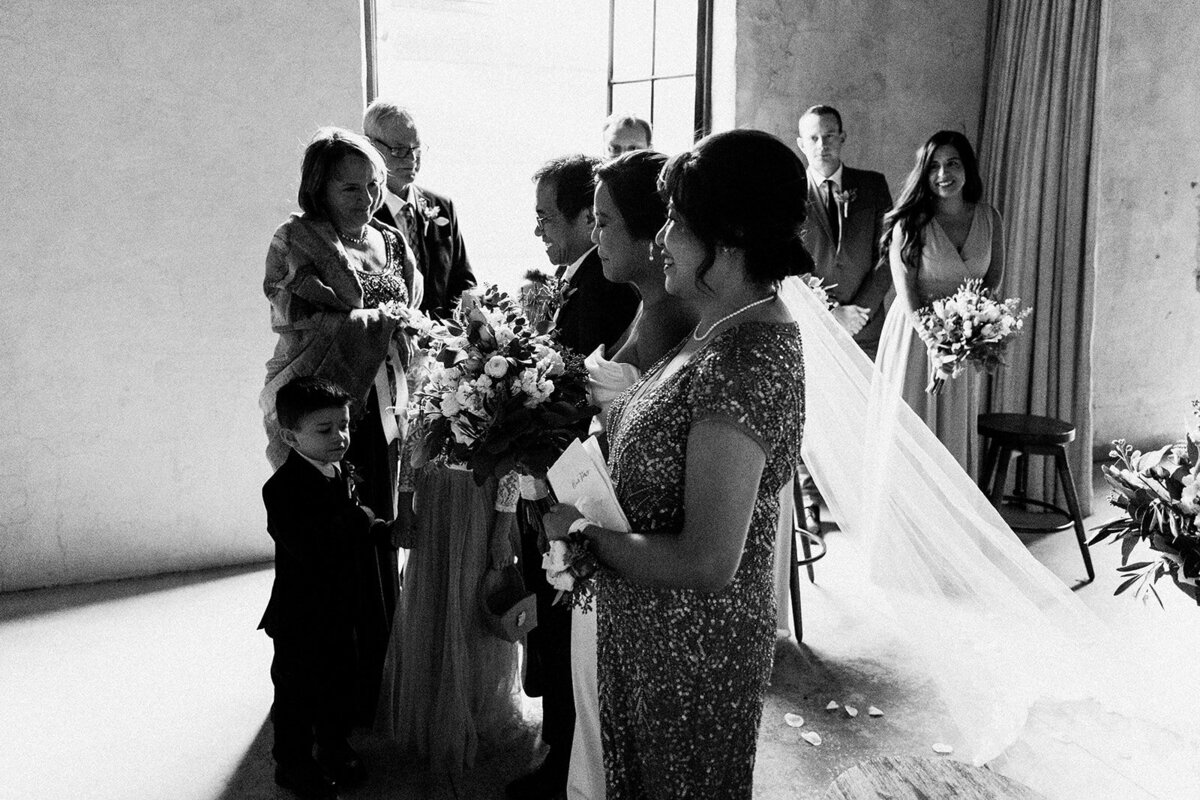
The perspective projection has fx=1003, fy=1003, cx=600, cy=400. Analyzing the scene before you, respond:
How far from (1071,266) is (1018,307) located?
0.38 metres

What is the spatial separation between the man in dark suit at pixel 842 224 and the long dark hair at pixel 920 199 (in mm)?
434

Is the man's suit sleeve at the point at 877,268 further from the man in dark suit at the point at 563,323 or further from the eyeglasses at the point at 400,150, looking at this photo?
the man in dark suit at the point at 563,323

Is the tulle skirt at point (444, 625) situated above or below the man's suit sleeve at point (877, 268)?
below

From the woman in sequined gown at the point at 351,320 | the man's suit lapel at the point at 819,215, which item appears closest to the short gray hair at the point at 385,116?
the woman in sequined gown at the point at 351,320

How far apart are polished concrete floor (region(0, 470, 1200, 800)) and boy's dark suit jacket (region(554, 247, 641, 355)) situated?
4.78ft

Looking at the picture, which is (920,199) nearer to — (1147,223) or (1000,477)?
(1000,477)

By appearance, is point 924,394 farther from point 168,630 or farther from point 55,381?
point 55,381

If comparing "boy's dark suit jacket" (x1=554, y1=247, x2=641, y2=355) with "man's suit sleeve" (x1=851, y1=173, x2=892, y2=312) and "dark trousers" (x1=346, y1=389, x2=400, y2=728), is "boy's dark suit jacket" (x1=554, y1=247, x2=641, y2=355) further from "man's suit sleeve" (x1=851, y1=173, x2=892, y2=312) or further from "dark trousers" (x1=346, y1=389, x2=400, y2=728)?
"man's suit sleeve" (x1=851, y1=173, x2=892, y2=312)

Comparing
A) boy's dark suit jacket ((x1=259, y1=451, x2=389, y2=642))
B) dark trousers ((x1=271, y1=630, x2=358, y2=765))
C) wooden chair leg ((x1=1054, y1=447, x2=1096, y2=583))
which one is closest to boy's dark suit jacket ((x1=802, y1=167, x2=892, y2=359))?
wooden chair leg ((x1=1054, y1=447, x2=1096, y2=583))

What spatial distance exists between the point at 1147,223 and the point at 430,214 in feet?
17.5

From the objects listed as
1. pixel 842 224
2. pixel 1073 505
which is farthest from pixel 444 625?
pixel 842 224

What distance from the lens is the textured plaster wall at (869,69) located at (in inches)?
233

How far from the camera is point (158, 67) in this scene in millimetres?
4543

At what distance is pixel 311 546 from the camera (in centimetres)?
299
